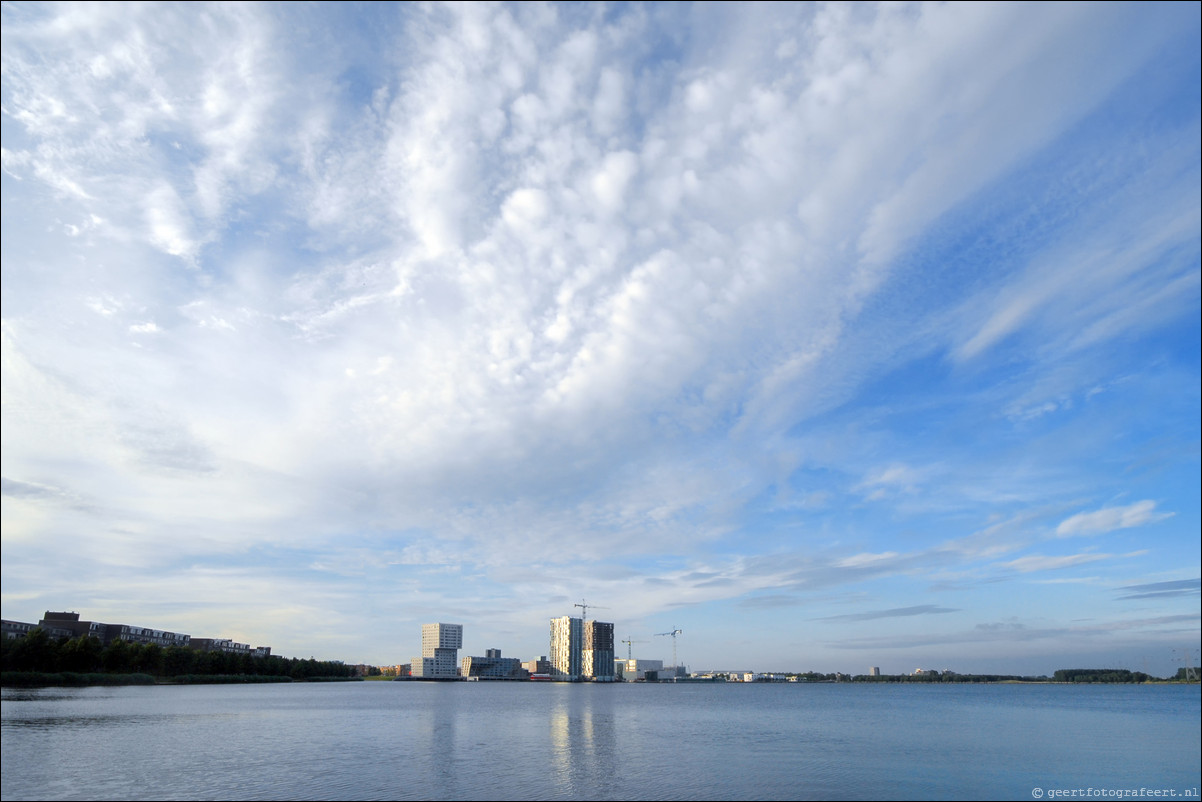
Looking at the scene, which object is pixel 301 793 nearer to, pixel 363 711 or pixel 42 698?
pixel 363 711

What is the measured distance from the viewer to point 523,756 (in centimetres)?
4869

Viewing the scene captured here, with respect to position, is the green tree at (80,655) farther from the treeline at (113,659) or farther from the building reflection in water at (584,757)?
the building reflection in water at (584,757)

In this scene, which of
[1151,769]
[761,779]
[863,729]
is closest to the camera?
[761,779]

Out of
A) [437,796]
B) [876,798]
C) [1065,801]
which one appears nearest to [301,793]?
[437,796]

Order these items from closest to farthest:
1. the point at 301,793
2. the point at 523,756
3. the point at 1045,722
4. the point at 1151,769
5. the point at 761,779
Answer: the point at 301,793
the point at 761,779
the point at 1151,769
the point at 523,756
the point at 1045,722

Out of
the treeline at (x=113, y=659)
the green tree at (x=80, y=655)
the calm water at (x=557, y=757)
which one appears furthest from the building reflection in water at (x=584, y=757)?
the green tree at (x=80, y=655)

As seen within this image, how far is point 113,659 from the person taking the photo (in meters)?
137

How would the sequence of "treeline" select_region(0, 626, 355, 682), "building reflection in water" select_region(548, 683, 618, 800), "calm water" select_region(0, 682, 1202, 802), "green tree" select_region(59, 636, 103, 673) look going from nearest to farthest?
1. "calm water" select_region(0, 682, 1202, 802)
2. "building reflection in water" select_region(548, 683, 618, 800)
3. "treeline" select_region(0, 626, 355, 682)
4. "green tree" select_region(59, 636, 103, 673)

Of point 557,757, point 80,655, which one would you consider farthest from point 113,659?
point 557,757

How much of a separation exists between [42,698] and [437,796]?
86332 mm

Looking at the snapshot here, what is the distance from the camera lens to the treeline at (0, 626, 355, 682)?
11471cm

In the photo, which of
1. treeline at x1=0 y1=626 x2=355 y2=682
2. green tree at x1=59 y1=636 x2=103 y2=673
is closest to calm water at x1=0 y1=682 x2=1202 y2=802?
treeline at x1=0 y1=626 x2=355 y2=682

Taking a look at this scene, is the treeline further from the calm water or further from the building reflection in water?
the building reflection in water

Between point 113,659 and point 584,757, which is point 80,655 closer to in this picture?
point 113,659
